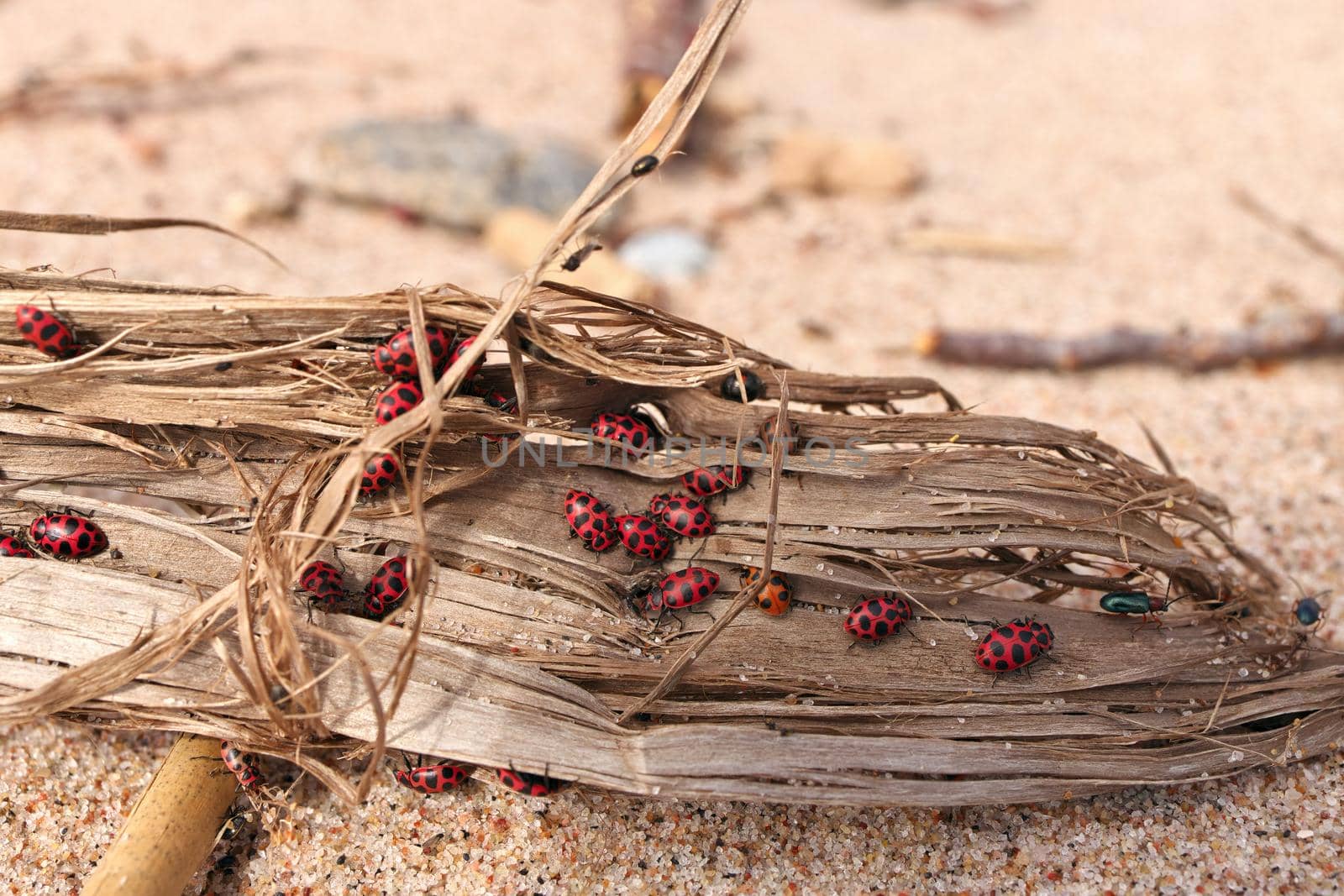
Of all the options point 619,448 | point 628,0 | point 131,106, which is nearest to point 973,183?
point 628,0

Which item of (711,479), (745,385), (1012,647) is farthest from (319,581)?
(1012,647)

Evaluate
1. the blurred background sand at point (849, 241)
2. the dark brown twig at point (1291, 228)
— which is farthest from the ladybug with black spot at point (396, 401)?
the dark brown twig at point (1291, 228)

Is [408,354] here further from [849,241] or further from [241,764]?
[849,241]

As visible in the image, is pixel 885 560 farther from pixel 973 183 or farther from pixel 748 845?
pixel 973 183

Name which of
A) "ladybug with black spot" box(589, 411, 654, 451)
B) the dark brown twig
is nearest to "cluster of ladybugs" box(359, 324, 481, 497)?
"ladybug with black spot" box(589, 411, 654, 451)

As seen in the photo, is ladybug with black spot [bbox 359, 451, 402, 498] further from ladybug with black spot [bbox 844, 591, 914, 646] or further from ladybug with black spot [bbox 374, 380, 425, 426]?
ladybug with black spot [bbox 844, 591, 914, 646]

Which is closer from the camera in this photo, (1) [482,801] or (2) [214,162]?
(1) [482,801]
